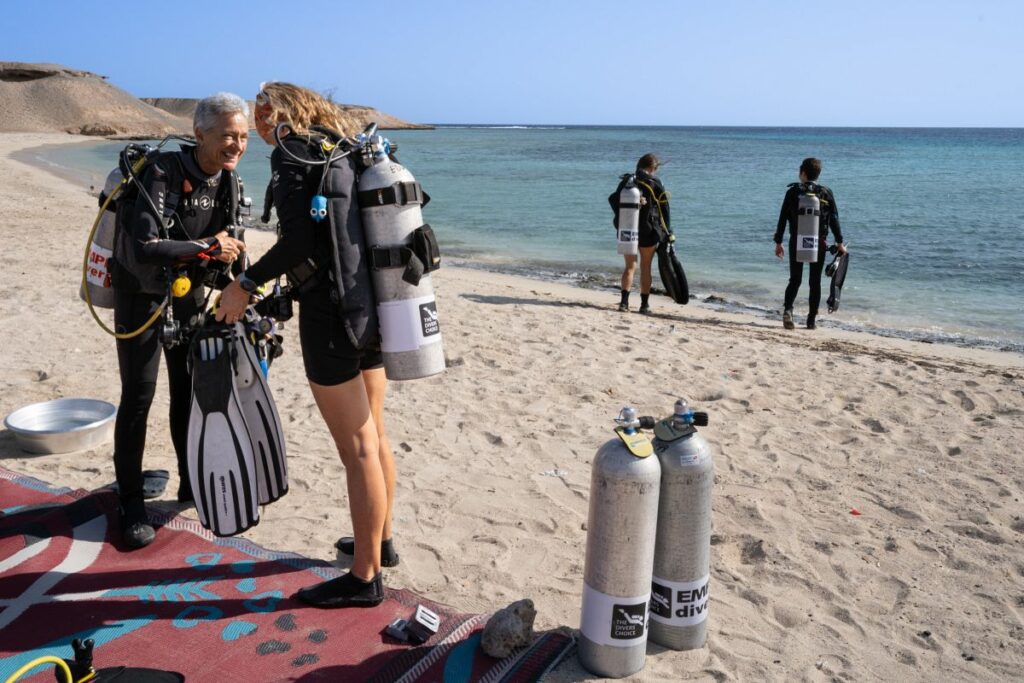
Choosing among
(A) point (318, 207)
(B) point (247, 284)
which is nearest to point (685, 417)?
(A) point (318, 207)

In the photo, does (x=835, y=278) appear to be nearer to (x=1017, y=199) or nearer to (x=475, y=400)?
(x=475, y=400)

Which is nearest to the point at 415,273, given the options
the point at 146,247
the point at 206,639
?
the point at 146,247

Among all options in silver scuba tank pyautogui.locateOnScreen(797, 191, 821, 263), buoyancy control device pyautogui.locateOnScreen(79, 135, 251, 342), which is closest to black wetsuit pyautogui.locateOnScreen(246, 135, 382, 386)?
buoyancy control device pyautogui.locateOnScreen(79, 135, 251, 342)

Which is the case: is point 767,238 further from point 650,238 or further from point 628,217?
point 628,217

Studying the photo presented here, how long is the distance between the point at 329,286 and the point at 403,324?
294 mm

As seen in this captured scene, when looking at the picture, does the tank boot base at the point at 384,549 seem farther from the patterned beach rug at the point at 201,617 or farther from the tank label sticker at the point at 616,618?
the tank label sticker at the point at 616,618

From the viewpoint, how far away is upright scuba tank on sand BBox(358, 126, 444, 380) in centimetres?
292

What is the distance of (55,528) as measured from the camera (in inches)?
154

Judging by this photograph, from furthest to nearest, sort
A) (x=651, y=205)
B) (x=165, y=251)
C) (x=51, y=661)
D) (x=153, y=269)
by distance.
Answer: (x=651, y=205)
(x=153, y=269)
(x=165, y=251)
(x=51, y=661)

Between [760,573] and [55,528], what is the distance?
3.26 m

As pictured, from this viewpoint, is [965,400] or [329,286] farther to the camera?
[965,400]

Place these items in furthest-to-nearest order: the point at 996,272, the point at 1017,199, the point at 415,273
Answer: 1. the point at 1017,199
2. the point at 996,272
3. the point at 415,273

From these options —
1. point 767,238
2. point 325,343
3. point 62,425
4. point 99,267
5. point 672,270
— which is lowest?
point 62,425

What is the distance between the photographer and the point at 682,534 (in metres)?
3.07
